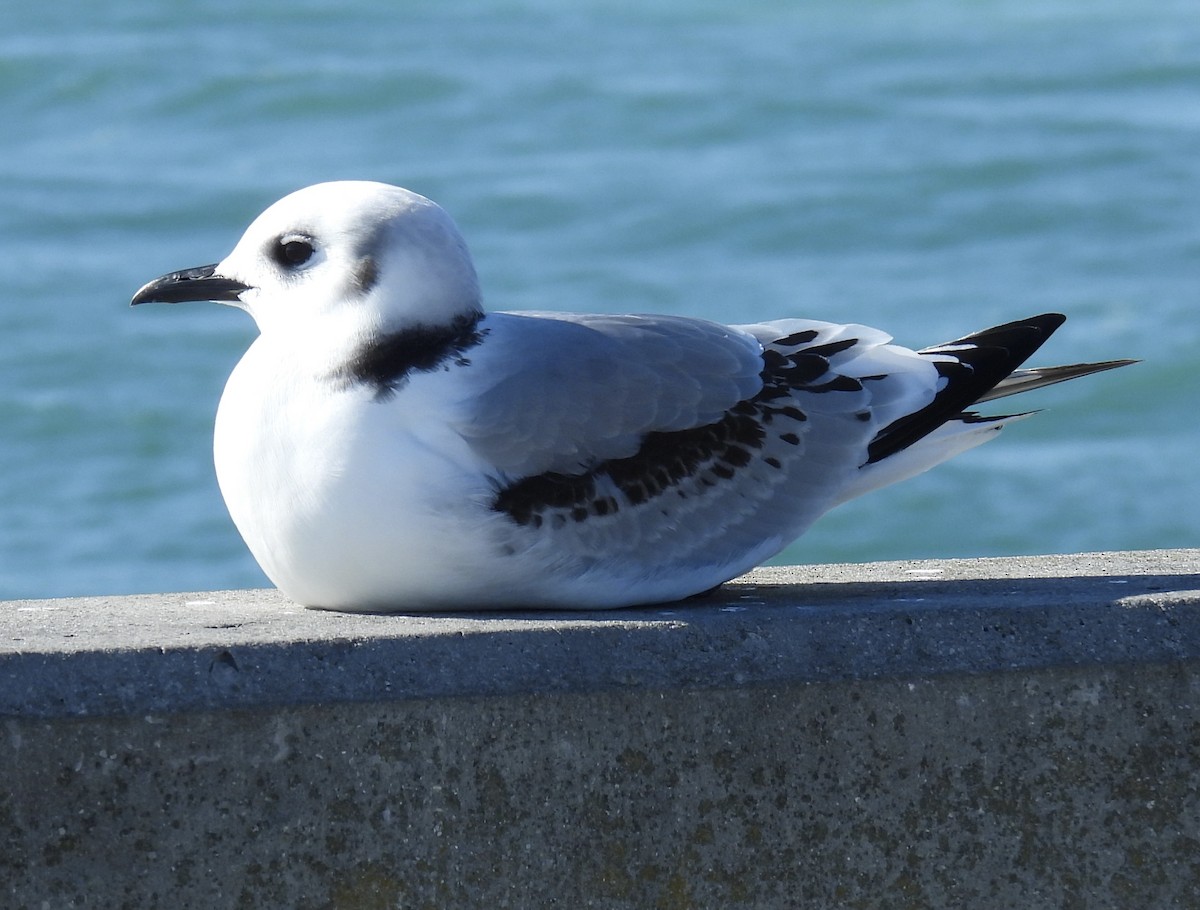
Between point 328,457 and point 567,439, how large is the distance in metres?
0.41

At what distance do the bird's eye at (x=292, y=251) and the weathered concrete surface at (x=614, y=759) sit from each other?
66cm

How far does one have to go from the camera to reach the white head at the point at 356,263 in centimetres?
312

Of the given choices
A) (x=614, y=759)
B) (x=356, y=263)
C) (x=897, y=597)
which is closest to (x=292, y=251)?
(x=356, y=263)

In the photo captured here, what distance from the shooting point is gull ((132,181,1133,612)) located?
301 cm

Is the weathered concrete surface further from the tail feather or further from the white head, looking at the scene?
the tail feather

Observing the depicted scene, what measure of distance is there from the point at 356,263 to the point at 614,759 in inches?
38.6

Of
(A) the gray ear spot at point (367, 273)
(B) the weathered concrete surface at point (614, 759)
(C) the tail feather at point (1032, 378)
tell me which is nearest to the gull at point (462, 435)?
(A) the gray ear spot at point (367, 273)

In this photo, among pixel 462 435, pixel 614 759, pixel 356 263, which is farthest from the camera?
pixel 356 263

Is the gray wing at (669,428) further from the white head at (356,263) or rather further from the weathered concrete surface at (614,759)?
the weathered concrete surface at (614,759)

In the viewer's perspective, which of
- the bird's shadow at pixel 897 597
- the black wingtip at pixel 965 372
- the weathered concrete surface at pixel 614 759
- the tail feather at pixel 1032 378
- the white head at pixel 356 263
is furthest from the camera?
the tail feather at pixel 1032 378

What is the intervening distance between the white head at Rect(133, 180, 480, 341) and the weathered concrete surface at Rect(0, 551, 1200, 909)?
0.55 metres

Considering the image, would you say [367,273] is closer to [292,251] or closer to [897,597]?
[292,251]

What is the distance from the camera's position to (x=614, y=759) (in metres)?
2.81

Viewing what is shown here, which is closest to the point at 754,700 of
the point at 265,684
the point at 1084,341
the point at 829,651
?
the point at 829,651
